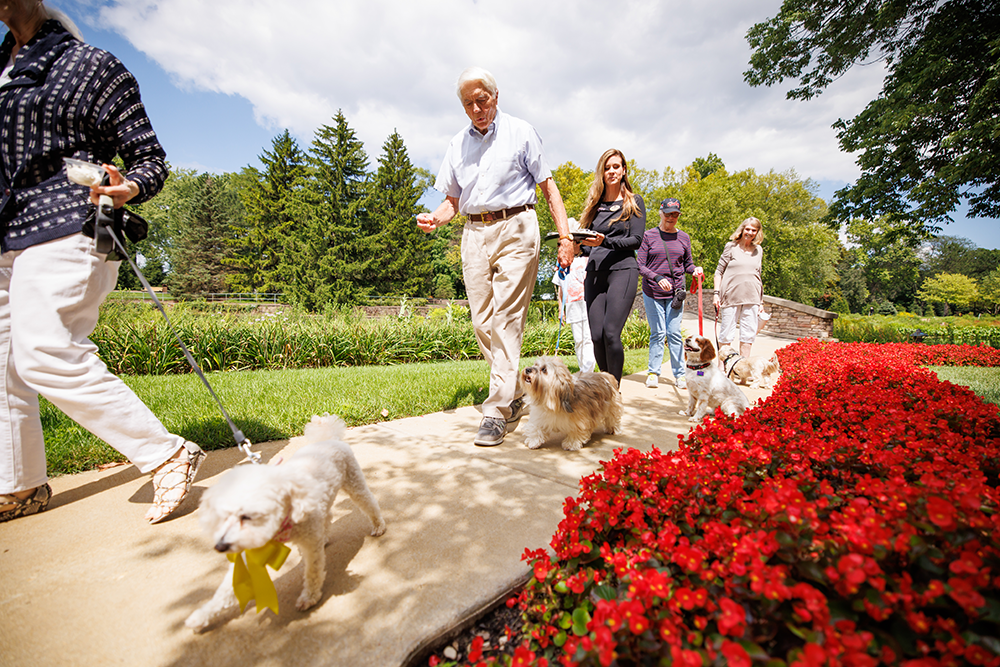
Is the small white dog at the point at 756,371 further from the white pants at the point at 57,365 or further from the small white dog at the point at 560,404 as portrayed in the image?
the white pants at the point at 57,365

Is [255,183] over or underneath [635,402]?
over

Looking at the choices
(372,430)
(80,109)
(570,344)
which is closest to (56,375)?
(80,109)

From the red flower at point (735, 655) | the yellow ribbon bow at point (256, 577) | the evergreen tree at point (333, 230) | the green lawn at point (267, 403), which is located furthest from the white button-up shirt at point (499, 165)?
the evergreen tree at point (333, 230)

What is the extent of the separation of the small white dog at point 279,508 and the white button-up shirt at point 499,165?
249 cm

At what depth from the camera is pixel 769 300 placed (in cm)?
1636

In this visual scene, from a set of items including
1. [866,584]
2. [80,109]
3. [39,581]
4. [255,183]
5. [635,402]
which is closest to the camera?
[866,584]

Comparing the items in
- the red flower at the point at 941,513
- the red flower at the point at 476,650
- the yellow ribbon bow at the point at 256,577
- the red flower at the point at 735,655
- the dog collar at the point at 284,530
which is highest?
the red flower at the point at 941,513

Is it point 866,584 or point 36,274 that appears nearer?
point 866,584

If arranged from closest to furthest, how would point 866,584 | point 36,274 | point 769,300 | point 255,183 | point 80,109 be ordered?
point 866,584 < point 36,274 < point 80,109 < point 769,300 < point 255,183

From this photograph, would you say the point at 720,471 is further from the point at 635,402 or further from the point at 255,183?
the point at 255,183

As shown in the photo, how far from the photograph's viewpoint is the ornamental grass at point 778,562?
0.87m

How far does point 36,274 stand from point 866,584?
3473mm

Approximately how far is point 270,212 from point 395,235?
11929 millimetres

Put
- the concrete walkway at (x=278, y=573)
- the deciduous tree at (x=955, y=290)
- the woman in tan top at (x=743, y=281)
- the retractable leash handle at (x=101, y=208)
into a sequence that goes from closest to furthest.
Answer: the concrete walkway at (x=278, y=573)
the retractable leash handle at (x=101, y=208)
the woman in tan top at (x=743, y=281)
the deciduous tree at (x=955, y=290)
